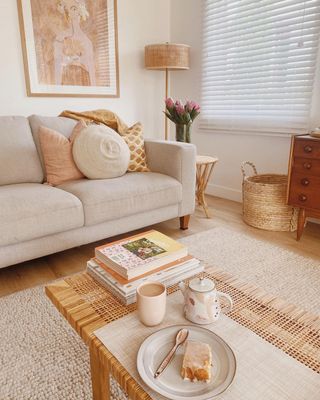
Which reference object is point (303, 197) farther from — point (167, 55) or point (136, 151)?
point (167, 55)

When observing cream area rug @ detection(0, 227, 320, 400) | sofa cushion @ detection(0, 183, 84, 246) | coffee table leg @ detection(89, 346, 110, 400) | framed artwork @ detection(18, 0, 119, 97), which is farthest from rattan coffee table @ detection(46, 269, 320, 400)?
framed artwork @ detection(18, 0, 119, 97)

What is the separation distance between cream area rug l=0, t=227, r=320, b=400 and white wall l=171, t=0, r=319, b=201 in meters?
0.97

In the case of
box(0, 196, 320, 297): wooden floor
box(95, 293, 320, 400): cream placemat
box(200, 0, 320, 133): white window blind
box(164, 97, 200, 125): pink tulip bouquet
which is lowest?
box(0, 196, 320, 297): wooden floor

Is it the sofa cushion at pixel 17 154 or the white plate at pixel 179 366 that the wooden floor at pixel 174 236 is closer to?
the sofa cushion at pixel 17 154

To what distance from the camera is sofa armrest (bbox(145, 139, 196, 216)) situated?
7.21 ft

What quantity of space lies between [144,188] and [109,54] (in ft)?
5.72

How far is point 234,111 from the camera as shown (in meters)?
2.99

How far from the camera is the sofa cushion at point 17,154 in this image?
1.99 metres

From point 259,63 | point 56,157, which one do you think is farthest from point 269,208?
Result: point 56,157

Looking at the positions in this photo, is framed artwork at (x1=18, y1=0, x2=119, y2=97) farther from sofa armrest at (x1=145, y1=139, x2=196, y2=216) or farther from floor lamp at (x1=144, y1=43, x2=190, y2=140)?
sofa armrest at (x1=145, y1=139, x2=196, y2=216)

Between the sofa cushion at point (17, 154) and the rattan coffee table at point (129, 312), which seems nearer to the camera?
the rattan coffee table at point (129, 312)

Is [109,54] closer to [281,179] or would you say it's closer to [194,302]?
[281,179]

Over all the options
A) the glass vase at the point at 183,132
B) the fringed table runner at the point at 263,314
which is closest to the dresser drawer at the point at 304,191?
the glass vase at the point at 183,132

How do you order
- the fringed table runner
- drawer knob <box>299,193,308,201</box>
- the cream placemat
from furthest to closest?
drawer knob <box>299,193,308,201</box>, the fringed table runner, the cream placemat
